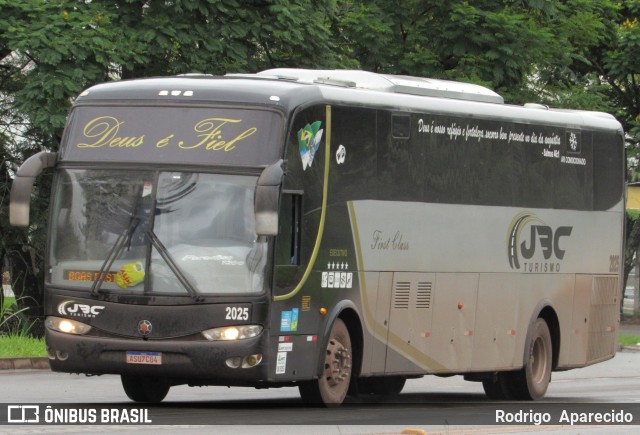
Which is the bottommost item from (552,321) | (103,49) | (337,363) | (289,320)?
(552,321)

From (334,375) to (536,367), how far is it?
497cm

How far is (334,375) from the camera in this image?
15.4 m

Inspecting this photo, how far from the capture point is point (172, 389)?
63.6 feet

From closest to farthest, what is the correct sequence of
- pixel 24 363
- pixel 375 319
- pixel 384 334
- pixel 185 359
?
pixel 185 359 < pixel 375 319 < pixel 384 334 < pixel 24 363

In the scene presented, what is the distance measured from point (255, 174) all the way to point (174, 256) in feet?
3.49

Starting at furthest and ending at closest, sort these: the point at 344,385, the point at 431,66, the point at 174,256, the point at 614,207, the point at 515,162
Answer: the point at 431,66, the point at 614,207, the point at 515,162, the point at 344,385, the point at 174,256

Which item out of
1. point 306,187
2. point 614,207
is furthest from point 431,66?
point 306,187

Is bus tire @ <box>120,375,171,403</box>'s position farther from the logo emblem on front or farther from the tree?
the tree

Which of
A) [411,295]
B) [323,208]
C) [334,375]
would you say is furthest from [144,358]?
[411,295]

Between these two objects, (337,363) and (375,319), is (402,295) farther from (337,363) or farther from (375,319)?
(337,363)

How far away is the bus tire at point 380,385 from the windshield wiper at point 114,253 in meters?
5.14

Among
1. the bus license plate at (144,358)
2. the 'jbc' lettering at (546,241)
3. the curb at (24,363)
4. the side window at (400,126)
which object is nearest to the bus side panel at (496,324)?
the 'jbc' lettering at (546,241)

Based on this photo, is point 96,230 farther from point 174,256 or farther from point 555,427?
point 555,427

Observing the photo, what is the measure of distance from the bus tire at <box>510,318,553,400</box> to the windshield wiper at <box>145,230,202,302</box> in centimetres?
630
